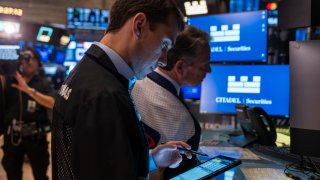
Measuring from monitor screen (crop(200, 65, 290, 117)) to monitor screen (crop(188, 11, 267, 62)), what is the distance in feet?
0.54

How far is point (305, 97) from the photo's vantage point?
143cm

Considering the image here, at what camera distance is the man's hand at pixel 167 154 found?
1258 mm

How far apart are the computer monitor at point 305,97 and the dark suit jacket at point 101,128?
86cm

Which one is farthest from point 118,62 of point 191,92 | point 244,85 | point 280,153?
point 191,92

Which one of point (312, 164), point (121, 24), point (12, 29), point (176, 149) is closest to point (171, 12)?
point (121, 24)

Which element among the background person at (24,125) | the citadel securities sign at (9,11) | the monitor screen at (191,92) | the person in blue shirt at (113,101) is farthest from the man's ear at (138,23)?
the citadel securities sign at (9,11)

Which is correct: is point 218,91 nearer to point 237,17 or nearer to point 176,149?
point 237,17

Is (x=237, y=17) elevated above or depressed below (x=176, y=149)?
above

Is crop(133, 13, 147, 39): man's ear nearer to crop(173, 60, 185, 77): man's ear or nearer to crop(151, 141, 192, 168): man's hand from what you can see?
crop(151, 141, 192, 168): man's hand

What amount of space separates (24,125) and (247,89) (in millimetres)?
2065

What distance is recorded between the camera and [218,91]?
264 cm

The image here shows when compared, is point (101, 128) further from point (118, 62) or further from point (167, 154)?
point (167, 154)

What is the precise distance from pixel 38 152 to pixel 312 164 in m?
2.59

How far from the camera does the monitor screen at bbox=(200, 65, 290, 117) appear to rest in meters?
2.44
